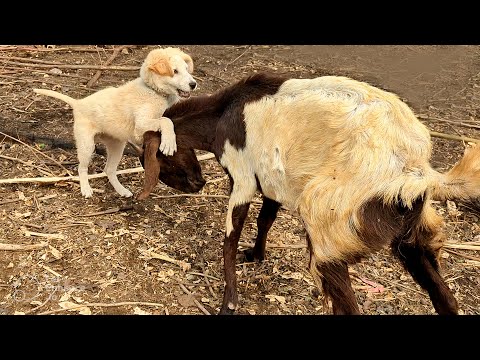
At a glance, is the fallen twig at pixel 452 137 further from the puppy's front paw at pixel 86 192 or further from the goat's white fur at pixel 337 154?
the puppy's front paw at pixel 86 192

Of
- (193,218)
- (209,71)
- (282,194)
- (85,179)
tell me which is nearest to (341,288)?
(282,194)

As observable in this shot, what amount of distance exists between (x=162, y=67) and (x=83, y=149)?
1.26 meters

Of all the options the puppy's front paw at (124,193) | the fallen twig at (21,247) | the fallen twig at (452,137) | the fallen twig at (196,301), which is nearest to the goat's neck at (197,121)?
the fallen twig at (196,301)

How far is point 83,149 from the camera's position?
18.8 ft

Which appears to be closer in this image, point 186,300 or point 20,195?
point 186,300

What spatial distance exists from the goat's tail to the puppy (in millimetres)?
2452

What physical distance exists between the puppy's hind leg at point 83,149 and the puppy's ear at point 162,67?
3.37 ft

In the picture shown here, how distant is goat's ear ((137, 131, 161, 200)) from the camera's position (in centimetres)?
473

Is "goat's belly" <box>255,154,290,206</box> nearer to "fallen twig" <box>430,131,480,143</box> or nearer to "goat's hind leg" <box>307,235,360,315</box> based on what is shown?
"goat's hind leg" <box>307,235,360,315</box>

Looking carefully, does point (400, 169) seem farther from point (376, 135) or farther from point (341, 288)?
point (341, 288)

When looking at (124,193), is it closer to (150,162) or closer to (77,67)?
(150,162)

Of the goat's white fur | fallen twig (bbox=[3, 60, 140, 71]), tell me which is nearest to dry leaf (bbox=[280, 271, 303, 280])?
the goat's white fur

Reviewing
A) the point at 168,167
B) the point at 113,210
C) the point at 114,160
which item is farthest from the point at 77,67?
the point at 168,167

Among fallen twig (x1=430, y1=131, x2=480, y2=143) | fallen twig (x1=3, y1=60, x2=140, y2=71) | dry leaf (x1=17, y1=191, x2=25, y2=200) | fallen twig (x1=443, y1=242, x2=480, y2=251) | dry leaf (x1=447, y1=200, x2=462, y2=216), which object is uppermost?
fallen twig (x1=430, y1=131, x2=480, y2=143)
